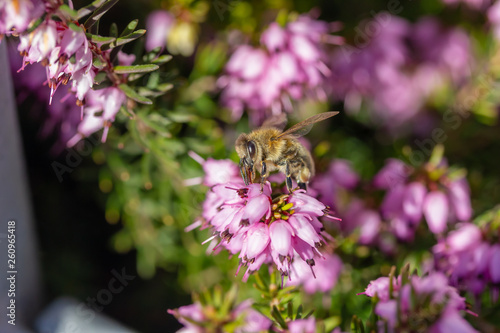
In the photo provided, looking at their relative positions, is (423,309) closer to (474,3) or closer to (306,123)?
(306,123)

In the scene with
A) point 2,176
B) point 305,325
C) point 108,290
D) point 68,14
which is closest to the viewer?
point 68,14

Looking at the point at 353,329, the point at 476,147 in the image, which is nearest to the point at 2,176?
the point at 353,329

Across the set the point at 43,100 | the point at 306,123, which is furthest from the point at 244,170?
the point at 43,100

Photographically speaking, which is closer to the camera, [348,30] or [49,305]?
[49,305]

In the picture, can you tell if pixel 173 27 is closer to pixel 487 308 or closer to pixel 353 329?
pixel 353 329

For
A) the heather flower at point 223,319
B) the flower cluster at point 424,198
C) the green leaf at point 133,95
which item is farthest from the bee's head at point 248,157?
the flower cluster at point 424,198

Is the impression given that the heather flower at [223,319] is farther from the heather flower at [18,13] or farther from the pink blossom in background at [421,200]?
the heather flower at [18,13]

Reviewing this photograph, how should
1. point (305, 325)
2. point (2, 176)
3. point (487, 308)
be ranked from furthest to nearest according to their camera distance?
1. point (2, 176)
2. point (487, 308)
3. point (305, 325)
